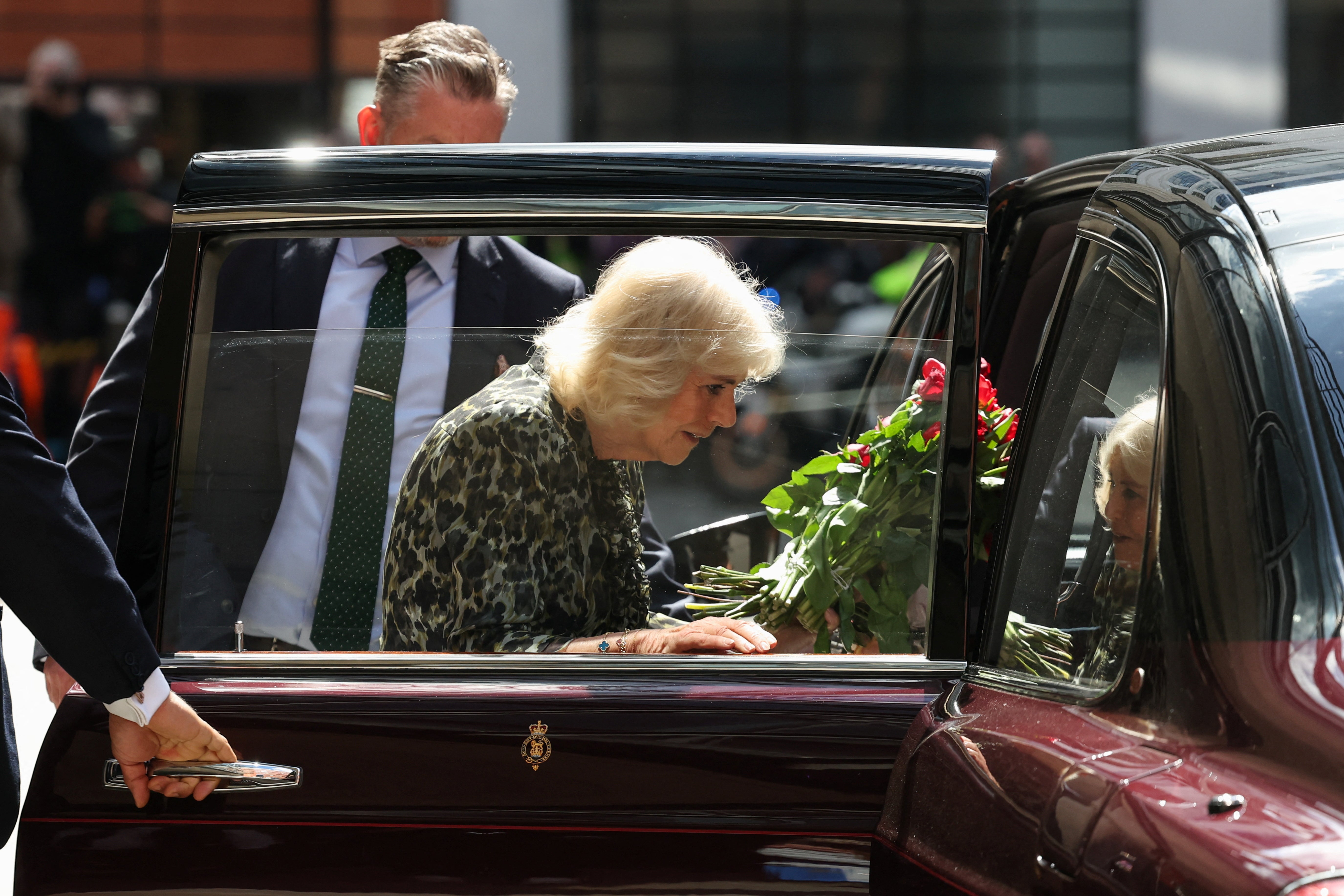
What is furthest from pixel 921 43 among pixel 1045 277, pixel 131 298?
pixel 1045 277

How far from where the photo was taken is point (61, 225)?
990 cm

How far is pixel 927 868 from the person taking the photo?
1633mm

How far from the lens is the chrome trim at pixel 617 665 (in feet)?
6.34

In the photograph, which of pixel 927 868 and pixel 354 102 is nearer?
pixel 927 868

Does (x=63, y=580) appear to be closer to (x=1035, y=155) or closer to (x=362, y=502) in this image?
(x=362, y=502)

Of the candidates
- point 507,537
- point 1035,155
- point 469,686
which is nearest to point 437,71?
point 507,537

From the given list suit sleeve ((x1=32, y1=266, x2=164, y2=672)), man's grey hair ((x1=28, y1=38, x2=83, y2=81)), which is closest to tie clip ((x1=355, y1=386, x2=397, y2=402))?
suit sleeve ((x1=32, y1=266, x2=164, y2=672))

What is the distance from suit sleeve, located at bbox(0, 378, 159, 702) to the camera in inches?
73.7

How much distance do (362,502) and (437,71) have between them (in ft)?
3.50

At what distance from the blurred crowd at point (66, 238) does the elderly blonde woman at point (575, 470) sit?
8.24 meters

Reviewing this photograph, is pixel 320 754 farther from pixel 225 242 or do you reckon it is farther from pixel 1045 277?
pixel 1045 277

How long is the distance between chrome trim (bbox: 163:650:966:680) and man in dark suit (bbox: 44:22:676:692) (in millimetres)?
64

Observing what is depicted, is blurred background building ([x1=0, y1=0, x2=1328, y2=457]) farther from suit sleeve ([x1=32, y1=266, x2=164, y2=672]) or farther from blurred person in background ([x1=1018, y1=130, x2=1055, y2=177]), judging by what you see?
suit sleeve ([x1=32, y1=266, x2=164, y2=672])

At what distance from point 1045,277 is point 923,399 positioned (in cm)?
68
